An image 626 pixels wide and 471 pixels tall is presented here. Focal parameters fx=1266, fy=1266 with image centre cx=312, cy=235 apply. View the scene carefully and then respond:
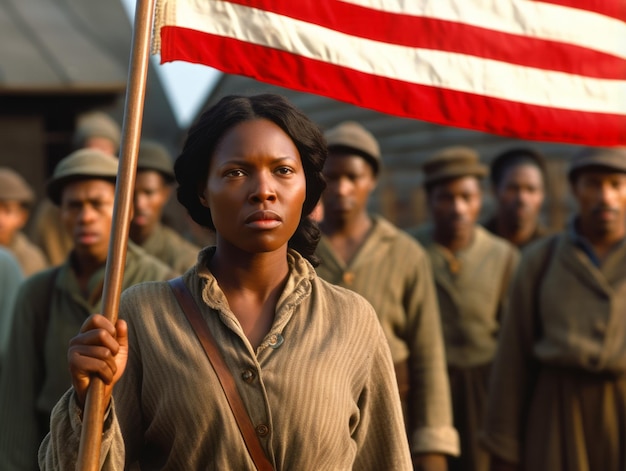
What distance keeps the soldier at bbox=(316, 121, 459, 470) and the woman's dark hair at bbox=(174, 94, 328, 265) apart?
282cm

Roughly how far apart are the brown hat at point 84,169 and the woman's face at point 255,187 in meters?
2.48

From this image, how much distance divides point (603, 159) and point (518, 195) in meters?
2.95

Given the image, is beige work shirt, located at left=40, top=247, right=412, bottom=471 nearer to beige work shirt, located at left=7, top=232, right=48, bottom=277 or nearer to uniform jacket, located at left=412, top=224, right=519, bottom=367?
uniform jacket, located at left=412, top=224, right=519, bottom=367

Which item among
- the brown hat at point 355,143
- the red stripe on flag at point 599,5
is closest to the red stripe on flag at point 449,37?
the red stripe on flag at point 599,5

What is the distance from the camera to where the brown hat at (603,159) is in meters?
6.47

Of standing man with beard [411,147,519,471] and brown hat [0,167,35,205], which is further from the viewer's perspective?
brown hat [0,167,35,205]

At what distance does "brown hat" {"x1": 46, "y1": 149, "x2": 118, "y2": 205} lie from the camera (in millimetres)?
5695

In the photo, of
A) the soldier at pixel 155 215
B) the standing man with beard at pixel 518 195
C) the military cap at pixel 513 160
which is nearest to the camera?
the soldier at pixel 155 215

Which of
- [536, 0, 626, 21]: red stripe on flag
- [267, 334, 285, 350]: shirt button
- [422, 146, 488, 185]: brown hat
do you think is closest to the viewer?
[267, 334, 285, 350]: shirt button

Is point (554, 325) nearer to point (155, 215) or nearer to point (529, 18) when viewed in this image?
point (529, 18)

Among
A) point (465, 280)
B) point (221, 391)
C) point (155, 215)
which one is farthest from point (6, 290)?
point (221, 391)

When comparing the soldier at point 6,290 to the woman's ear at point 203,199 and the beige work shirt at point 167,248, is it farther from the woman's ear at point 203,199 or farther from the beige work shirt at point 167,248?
the woman's ear at point 203,199

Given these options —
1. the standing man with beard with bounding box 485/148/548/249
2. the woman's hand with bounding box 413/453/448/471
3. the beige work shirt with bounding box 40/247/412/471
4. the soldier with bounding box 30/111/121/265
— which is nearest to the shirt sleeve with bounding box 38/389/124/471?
the beige work shirt with bounding box 40/247/412/471

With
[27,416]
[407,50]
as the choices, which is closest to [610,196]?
[407,50]
